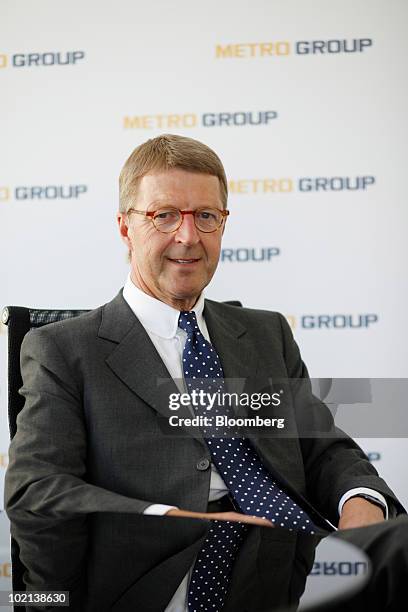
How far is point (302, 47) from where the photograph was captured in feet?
10.1

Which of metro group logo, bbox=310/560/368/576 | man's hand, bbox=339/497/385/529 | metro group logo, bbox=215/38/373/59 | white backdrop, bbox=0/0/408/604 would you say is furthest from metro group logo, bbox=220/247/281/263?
metro group logo, bbox=310/560/368/576

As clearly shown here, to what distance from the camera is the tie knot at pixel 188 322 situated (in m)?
1.89

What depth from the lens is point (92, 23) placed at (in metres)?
3.15

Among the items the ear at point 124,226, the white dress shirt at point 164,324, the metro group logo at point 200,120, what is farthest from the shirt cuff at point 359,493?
the metro group logo at point 200,120

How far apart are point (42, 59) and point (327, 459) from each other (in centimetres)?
212

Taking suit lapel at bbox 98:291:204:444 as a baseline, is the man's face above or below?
above

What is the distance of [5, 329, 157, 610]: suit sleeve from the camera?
130 cm

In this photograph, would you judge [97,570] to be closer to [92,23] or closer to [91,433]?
[91,433]

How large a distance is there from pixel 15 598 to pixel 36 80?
8.06 ft

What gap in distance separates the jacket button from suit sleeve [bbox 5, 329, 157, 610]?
24 centimetres

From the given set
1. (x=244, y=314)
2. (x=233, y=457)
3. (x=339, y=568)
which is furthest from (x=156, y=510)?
(x=244, y=314)

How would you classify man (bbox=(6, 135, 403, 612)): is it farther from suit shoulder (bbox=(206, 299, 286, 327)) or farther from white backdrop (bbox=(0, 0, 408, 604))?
white backdrop (bbox=(0, 0, 408, 604))

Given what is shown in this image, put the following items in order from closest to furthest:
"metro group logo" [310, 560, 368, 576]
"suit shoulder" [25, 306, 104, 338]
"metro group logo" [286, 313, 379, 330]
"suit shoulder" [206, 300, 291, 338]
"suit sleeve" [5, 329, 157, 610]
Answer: "metro group logo" [310, 560, 368, 576]
"suit sleeve" [5, 329, 157, 610]
"suit shoulder" [25, 306, 104, 338]
"suit shoulder" [206, 300, 291, 338]
"metro group logo" [286, 313, 379, 330]

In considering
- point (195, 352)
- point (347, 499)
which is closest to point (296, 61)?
point (195, 352)
